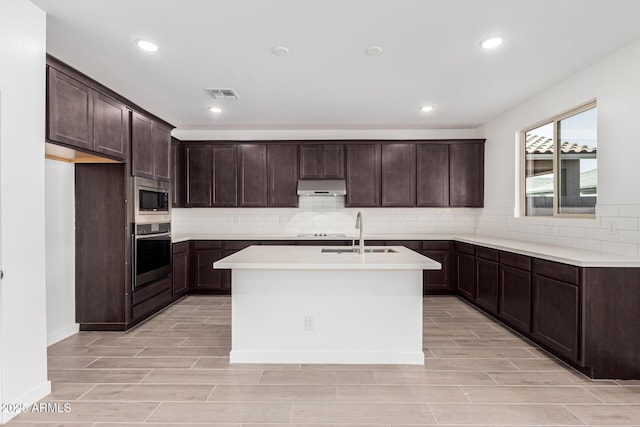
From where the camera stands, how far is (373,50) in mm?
3074

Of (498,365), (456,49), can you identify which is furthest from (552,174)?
(498,365)

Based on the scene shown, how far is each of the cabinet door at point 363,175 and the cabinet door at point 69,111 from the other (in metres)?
3.58

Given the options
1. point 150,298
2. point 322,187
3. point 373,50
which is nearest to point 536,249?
point 373,50

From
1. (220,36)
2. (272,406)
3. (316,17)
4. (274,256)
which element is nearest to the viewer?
(272,406)

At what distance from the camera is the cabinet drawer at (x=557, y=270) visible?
2.81m

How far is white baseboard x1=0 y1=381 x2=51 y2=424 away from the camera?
2.17 meters

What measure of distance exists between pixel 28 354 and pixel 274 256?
1.76m

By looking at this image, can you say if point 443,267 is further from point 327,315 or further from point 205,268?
point 205,268

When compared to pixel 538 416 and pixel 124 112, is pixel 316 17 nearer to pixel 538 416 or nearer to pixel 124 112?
pixel 124 112

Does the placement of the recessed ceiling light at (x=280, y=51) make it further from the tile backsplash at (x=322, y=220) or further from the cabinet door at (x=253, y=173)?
the tile backsplash at (x=322, y=220)

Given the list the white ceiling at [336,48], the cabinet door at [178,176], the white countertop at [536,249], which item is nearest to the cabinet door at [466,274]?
the white countertop at [536,249]

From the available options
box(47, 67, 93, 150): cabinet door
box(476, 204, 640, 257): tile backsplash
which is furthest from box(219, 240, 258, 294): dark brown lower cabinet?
box(476, 204, 640, 257): tile backsplash

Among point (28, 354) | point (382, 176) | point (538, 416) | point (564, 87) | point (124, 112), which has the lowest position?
point (538, 416)

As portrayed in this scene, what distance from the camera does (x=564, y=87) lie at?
3.76 metres
